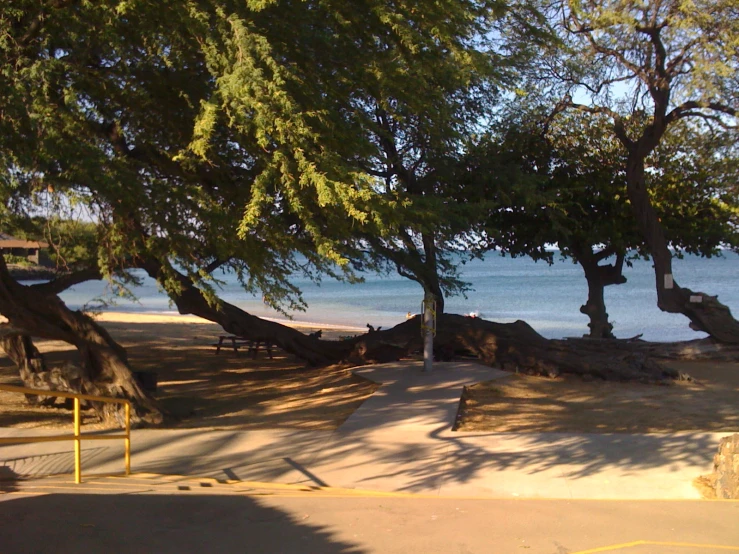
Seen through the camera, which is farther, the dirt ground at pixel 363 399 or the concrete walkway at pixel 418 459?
the dirt ground at pixel 363 399

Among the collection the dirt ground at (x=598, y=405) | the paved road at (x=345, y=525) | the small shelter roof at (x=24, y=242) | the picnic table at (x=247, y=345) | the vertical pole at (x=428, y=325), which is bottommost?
the dirt ground at (x=598, y=405)

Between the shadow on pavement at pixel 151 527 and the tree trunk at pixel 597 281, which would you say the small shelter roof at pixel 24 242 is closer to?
the shadow on pavement at pixel 151 527

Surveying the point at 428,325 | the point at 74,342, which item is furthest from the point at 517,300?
the point at 74,342

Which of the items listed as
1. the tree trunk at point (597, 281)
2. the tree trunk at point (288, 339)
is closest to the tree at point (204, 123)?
the tree trunk at point (288, 339)

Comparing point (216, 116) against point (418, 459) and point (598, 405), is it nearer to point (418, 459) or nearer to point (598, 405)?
point (418, 459)

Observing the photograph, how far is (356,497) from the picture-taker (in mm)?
7508

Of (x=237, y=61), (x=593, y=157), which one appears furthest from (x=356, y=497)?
(x=593, y=157)

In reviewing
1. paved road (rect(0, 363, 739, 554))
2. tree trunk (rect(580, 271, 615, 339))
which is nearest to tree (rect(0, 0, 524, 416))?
paved road (rect(0, 363, 739, 554))

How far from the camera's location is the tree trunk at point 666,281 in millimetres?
18016

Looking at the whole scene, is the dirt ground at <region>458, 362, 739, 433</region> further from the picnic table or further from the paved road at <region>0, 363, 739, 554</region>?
the picnic table

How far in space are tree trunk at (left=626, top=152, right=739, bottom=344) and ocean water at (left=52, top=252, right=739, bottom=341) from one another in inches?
433

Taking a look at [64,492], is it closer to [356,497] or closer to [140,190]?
[356,497]

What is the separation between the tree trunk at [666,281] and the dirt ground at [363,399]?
1.16 metres

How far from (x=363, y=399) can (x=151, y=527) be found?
7.71 meters
